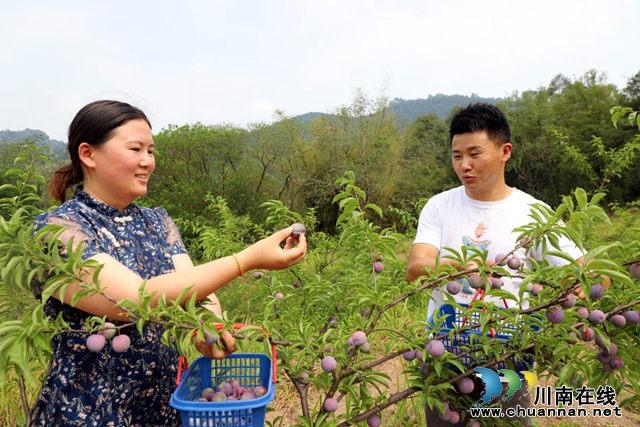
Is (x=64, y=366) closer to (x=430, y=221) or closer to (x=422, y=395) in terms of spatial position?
(x=422, y=395)

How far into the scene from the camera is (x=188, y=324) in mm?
1050

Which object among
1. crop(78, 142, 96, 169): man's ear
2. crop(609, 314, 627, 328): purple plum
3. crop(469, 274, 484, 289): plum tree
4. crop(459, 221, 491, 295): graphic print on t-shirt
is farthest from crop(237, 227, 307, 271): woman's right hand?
crop(459, 221, 491, 295): graphic print on t-shirt

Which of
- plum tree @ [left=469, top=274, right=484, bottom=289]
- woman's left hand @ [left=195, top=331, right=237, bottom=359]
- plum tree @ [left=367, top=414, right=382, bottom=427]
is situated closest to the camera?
woman's left hand @ [left=195, top=331, right=237, bottom=359]

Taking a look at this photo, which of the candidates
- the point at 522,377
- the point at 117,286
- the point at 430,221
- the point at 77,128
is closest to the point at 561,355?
the point at 522,377

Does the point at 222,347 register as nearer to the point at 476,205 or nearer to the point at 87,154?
the point at 87,154

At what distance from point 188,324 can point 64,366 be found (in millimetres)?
494

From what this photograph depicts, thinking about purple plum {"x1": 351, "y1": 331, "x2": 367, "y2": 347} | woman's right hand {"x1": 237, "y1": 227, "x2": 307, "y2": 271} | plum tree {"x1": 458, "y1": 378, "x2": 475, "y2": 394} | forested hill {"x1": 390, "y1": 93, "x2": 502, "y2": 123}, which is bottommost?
plum tree {"x1": 458, "y1": 378, "x2": 475, "y2": 394}

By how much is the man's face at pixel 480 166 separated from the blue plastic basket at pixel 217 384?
115cm

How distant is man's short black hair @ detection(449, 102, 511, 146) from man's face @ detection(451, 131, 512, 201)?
2 cm

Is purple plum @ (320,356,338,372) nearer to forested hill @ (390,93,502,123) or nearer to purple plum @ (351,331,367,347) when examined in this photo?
purple plum @ (351,331,367,347)

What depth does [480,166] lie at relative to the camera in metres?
1.85

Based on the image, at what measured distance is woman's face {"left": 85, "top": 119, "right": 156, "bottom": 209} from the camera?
130cm

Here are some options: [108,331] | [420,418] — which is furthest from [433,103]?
[108,331]

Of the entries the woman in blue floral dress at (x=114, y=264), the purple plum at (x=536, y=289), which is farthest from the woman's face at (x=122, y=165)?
the purple plum at (x=536, y=289)
